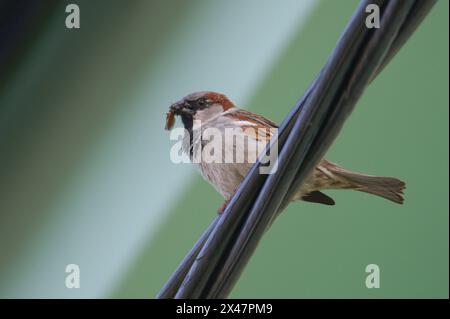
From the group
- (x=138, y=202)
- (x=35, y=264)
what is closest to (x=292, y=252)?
(x=138, y=202)

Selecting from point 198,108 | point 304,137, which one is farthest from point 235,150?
point 304,137

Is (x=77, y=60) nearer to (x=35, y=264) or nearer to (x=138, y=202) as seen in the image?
(x=138, y=202)

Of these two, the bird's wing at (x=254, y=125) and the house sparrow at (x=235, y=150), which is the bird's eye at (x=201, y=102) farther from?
the bird's wing at (x=254, y=125)

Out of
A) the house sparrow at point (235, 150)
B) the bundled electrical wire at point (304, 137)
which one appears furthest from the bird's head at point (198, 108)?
the bundled electrical wire at point (304, 137)

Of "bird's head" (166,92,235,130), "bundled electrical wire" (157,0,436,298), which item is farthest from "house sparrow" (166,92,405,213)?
"bundled electrical wire" (157,0,436,298)

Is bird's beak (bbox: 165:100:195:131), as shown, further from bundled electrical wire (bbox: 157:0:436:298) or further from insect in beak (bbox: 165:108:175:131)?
bundled electrical wire (bbox: 157:0:436:298)
